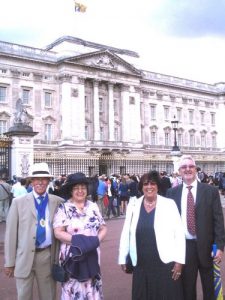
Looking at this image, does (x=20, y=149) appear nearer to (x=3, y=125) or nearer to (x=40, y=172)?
(x=40, y=172)

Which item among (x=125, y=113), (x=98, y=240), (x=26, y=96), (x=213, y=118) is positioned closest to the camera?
(x=98, y=240)

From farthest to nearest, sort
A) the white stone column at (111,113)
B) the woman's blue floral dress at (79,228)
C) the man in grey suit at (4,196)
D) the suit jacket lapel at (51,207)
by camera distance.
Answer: the white stone column at (111,113) < the man in grey suit at (4,196) < the suit jacket lapel at (51,207) < the woman's blue floral dress at (79,228)

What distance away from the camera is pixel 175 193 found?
499cm

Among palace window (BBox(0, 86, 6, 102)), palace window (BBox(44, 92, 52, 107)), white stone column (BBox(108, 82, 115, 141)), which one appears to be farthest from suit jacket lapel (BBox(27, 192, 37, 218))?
white stone column (BBox(108, 82, 115, 141))

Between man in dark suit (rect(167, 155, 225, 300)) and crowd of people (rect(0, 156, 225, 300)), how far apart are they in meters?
0.01

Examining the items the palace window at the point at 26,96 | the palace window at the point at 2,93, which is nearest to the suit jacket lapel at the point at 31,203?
the palace window at the point at 2,93

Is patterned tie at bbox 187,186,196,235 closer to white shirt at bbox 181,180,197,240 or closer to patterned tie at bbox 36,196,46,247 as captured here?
white shirt at bbox 181,180,197,240

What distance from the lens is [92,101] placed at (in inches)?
1790

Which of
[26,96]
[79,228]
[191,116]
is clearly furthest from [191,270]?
[191,116]

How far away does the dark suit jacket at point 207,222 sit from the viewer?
15.2 ft

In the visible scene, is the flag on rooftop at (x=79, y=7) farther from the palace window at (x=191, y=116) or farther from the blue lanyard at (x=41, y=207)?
the blue lanyard at (x=41, y=207)

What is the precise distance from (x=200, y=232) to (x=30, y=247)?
1.78 m

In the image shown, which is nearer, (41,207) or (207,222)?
Result: (41,207)

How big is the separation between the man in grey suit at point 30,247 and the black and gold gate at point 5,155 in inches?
478
